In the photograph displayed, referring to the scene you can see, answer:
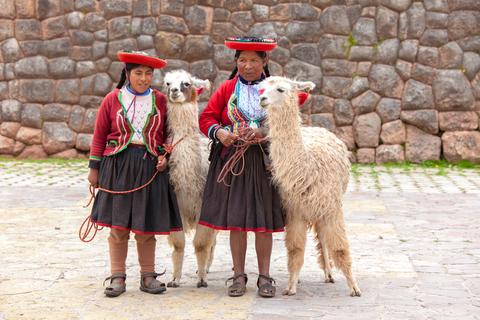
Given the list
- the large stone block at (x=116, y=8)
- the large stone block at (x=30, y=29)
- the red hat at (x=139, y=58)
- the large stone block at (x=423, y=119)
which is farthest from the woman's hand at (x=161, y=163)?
the large stone block at (x=30, y=29)

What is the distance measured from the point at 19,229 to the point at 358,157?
608cm

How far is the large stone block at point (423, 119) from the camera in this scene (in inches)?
440

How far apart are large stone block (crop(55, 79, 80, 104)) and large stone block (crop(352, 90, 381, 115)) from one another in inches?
165

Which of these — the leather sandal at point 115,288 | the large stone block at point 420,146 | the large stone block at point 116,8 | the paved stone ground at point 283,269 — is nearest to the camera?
the paved stone ground at point 283,269

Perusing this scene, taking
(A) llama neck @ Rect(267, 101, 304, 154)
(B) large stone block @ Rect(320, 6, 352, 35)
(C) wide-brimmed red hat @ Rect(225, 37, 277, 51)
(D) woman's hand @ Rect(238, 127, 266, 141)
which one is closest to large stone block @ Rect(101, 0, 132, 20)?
(B) large stone block @ Rect(320, 6, 352, 35)

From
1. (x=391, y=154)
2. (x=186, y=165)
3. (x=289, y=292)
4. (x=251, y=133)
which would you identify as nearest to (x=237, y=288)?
(x=289, y=292)

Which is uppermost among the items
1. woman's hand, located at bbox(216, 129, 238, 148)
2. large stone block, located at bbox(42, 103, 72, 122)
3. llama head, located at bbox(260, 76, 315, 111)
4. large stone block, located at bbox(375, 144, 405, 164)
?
llama head, located at bbox(260, 76, 315, 111)

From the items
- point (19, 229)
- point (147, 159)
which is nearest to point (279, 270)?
point (147, 159)

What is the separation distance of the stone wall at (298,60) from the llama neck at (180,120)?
6.80 m

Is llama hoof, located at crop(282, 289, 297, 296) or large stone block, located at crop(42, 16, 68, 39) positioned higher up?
large stone block, located at crop(42, 16, 68, 39)

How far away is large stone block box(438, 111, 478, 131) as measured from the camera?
1113 cm

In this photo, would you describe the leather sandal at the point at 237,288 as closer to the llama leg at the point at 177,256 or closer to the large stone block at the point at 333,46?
the llama leg at the point at 177,256

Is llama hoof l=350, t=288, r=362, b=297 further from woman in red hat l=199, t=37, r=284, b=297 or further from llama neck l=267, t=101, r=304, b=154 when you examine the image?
llama neck l=267, t=101, r=304, b=154

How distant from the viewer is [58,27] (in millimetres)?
11922
